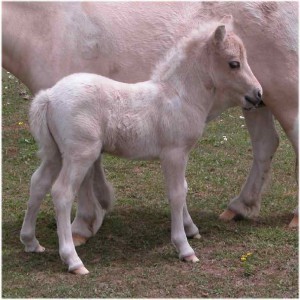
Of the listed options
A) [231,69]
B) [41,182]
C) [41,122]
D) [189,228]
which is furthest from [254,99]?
[41,182]

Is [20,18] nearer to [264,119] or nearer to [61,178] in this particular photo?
[61,178]

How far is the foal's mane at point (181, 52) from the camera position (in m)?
5.15

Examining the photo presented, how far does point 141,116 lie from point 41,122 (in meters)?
0.64

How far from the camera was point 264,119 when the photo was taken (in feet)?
20.9

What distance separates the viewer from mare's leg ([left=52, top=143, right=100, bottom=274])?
16.0 feet

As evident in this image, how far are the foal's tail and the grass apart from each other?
31.1 inches

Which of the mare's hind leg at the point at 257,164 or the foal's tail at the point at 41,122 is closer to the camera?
the foal's tail at the point at 41,122

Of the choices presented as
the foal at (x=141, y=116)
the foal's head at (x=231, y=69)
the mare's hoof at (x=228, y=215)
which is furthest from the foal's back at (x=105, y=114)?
the mare's hoof at (x=228, y=215)

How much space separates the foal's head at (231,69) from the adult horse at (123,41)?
25.4 inches

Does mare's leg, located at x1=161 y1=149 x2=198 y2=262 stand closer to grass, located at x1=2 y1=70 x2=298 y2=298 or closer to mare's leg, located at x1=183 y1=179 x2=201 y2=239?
grass, located at x1=2 y1=70 x2=298 y2=298

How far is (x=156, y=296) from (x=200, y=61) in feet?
5.20

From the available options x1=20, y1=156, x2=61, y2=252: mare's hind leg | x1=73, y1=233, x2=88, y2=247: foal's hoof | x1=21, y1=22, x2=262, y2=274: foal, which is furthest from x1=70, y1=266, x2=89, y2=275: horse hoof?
x1=73, y1=233, x2=88, y2=247: foal's hoof

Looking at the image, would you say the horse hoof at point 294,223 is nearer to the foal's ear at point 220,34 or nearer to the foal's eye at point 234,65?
the foal's eye at point 234,65

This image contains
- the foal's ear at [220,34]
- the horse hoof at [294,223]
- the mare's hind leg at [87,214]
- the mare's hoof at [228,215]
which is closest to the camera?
the foal's ear at [220,34]
